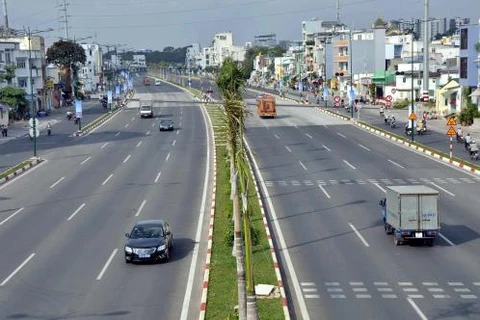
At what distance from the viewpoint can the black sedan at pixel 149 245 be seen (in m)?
A: 25.5

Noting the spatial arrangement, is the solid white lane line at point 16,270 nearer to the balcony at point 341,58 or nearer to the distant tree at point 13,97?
the distant tree at point 13,97

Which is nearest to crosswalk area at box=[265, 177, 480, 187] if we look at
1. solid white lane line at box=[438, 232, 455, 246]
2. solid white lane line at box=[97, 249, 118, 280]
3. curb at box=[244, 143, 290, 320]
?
curb at box=[244, 143, 290, 320]

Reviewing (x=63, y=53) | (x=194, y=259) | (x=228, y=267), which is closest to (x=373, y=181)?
(x=194, y=259)

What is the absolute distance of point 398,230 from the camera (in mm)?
27125

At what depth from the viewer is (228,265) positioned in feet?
79.7

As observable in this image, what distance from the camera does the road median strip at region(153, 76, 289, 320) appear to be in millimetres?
19734

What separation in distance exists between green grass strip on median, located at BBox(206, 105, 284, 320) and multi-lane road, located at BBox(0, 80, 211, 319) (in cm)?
60

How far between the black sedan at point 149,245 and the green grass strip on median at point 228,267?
161 centimetres

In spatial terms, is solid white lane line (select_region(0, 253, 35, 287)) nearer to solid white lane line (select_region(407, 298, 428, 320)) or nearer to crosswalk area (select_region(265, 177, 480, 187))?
solid white lane line (select_region(407, 298, 428, 320))

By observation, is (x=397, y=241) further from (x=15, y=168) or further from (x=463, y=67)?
(x=463, y=67)

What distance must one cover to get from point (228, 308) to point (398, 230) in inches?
368

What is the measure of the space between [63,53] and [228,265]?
133025 millimetres

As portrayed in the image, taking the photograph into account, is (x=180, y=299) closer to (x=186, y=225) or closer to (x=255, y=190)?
(x=186, y=225)

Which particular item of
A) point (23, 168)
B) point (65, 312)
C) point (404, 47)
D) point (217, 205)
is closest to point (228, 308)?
point (65, 312)
